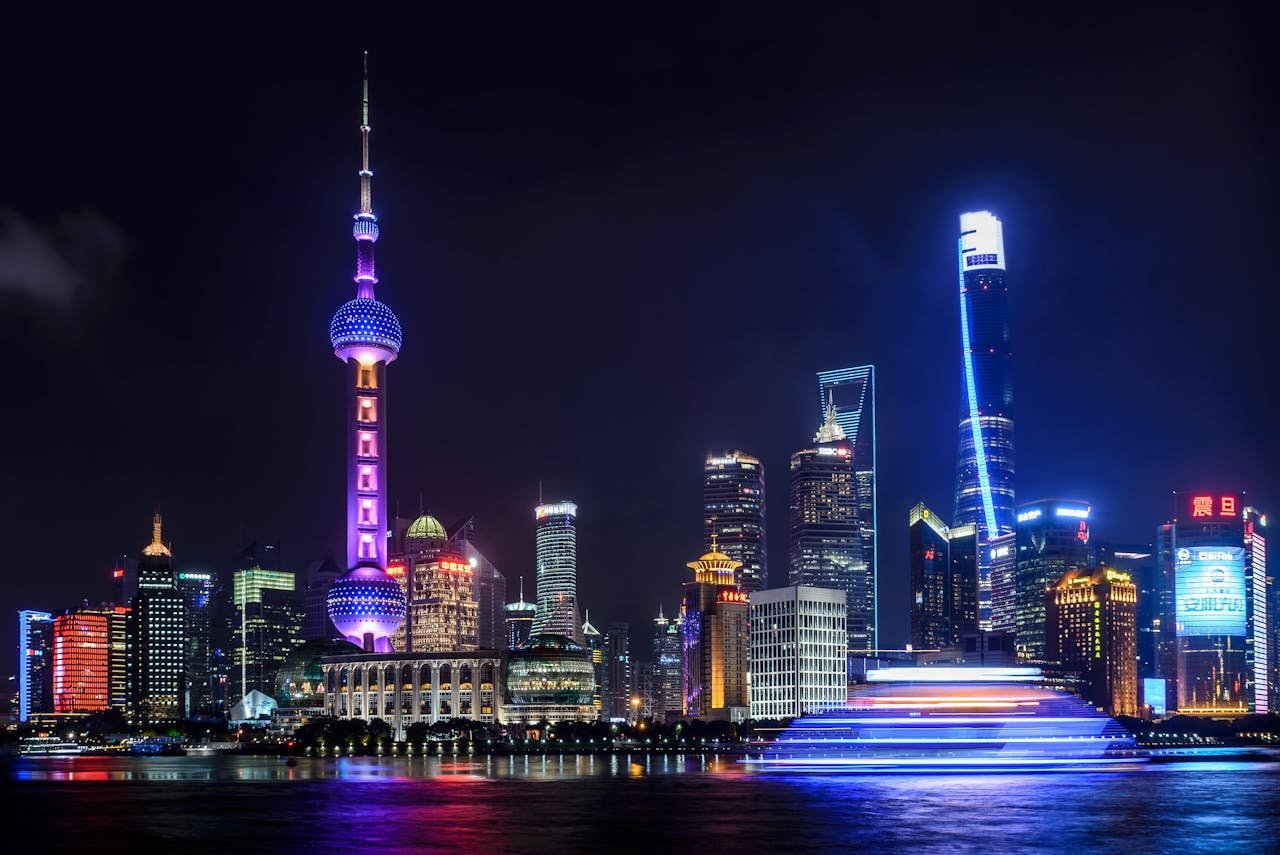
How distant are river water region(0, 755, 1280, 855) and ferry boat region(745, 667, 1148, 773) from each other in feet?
9.62

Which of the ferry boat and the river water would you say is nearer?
the river water

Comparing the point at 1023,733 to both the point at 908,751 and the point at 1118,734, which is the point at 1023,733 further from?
the point at 1118,734

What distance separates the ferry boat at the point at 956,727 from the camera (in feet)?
471

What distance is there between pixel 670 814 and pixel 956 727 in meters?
48.4

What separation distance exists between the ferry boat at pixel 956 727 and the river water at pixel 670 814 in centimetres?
293

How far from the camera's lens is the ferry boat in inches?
5650

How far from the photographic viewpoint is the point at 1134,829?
91.7 meters

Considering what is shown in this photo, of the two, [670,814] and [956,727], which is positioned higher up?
[956,727]

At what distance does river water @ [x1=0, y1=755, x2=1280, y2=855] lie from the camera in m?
A: 84.6

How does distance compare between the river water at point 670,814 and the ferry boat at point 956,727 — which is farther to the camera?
the ferry boat at point 956,727

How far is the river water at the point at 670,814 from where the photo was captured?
84.6 meters

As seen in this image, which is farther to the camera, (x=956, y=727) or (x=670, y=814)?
(x=956, y=727)

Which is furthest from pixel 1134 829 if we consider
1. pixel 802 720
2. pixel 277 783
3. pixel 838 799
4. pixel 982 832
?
pixel 277 783

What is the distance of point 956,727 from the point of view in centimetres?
14400
